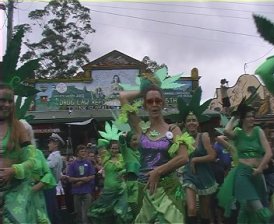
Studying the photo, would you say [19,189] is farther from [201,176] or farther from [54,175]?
[54,175]

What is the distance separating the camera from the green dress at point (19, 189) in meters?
4.58

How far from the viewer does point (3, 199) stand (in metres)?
4.64

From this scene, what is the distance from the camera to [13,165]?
4.61m

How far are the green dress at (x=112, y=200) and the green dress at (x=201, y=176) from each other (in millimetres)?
1094

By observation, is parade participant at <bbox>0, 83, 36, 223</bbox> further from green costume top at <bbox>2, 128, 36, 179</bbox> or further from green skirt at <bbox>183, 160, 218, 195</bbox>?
green skirt at <bbox>183, 160, 218, 195</bbox>

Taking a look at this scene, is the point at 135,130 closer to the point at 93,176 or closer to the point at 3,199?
Answer: the point at 3,199

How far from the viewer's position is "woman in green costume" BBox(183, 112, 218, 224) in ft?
29.2

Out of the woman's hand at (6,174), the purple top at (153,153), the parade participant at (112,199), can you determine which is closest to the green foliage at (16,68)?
the woman's hand at (6,174)

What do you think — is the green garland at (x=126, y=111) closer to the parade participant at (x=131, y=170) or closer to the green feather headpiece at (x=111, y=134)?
the parade participant at (x=131, y=170)

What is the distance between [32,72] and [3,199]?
64.6 inches

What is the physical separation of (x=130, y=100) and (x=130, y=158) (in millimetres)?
2558

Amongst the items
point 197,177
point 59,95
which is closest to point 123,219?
point 197,177

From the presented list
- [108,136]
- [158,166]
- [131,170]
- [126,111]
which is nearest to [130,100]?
[126,111]

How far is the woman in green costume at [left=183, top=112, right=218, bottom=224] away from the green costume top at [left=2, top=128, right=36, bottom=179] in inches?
169
